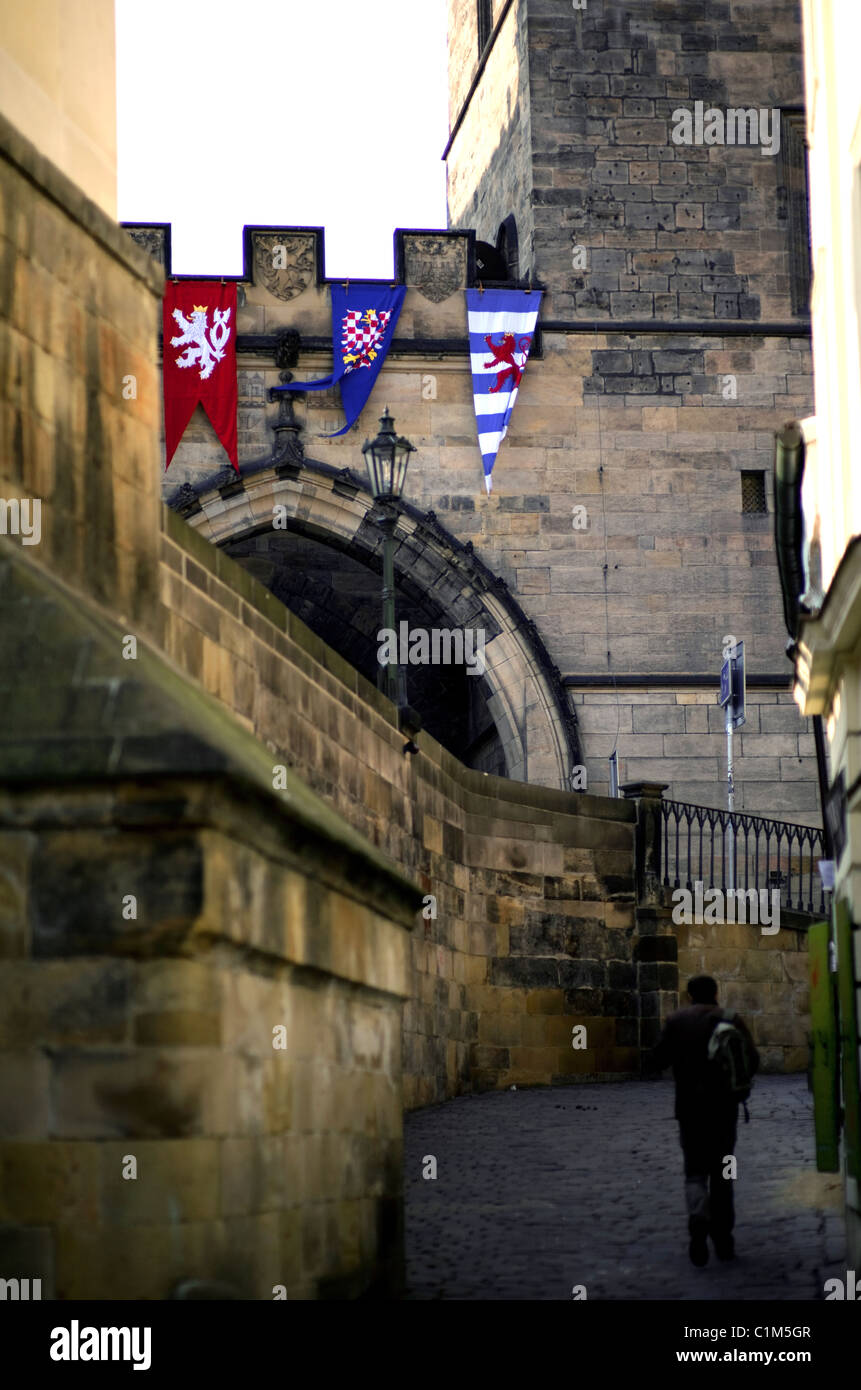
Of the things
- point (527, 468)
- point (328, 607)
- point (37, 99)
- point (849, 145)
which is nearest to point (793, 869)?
point (527, 468)

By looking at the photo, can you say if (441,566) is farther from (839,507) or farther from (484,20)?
(839,507)

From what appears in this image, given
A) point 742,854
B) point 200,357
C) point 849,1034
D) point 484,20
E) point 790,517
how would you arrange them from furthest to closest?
point 484,20 < point 200,357 < point 742,854 < point 790,517 < point 849,1034

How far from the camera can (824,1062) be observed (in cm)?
759

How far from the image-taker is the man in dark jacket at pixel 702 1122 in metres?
7.62

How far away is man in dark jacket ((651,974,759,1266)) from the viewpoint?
7617mm

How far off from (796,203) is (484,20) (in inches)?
237

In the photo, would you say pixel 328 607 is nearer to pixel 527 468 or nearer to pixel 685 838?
pixel 527 468

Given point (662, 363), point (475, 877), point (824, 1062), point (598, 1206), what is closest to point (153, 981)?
point (824, 1062)

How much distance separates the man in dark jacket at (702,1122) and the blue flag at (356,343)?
13.5 m

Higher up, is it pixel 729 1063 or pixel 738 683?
pixel 738 683

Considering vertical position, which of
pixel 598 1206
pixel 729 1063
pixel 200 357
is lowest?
pixel 598 1206

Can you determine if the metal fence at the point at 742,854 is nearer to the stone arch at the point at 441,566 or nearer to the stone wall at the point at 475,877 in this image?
the stone wall at the point at 475,877

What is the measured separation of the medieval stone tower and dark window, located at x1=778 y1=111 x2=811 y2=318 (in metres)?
0.02

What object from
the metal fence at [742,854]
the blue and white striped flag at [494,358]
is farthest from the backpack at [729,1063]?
the blue and white striped flag at [494,358]
